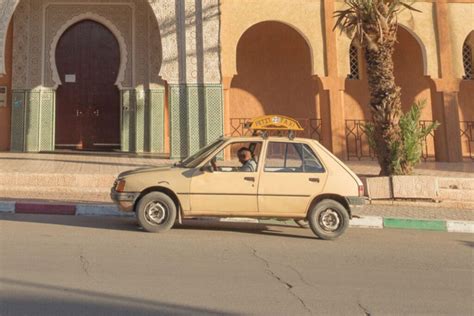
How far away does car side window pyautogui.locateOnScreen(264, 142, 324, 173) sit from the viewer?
230 inches

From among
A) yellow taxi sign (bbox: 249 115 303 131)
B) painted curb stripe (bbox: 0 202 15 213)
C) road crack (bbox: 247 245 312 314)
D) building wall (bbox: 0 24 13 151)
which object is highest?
building wall (bbox: 0 24 13 151)

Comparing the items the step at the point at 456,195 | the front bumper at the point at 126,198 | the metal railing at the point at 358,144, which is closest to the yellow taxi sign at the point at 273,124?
the front bumper at the point at 126,198

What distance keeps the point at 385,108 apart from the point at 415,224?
3065 mm

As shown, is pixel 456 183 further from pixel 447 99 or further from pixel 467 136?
pixel 467 136

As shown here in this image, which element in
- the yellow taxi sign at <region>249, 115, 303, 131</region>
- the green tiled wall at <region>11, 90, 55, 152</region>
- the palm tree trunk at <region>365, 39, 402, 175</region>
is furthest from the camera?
the green tiled wall at <region>11, 90, 55, 152</region>

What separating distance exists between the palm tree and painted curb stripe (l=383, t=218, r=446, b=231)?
Answer: 81.6 inches

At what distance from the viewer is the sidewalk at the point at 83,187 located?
754 cm

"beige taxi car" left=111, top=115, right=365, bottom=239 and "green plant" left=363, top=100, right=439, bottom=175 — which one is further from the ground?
"green plant" left=363, top=100, right=439, bottom=175

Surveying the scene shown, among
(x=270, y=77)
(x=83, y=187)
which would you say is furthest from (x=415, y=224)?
(x=270, y=77)

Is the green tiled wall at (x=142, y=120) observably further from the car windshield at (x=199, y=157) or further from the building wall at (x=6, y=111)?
the car windshield at (x=199, y=157)

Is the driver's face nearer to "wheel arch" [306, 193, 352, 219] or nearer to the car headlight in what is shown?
"wheel arch" [306, 193, 352, 219]

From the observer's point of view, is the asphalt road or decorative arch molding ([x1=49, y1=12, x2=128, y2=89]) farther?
decorative arch molding ([x1=49, y1=12, x2=128, y2=89])

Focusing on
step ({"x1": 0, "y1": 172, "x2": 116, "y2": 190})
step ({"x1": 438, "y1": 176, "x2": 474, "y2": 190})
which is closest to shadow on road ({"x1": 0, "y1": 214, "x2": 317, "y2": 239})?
step ({"x1": 0, "y1": 172, "x2": 116, "y2": 190})

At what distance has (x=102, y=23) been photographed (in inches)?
591
